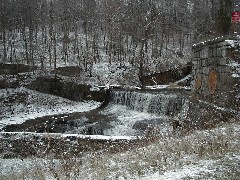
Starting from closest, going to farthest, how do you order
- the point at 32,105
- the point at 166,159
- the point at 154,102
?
the point at 166,159, the point at 154,102, the point at 32,105

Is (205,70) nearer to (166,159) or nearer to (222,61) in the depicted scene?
(222,61)

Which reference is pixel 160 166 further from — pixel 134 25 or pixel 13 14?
pixel 13 14

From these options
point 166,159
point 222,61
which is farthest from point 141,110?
point 166,159

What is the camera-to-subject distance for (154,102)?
1967 cm

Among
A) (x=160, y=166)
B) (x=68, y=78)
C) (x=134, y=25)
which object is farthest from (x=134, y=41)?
(x=160, y=166)

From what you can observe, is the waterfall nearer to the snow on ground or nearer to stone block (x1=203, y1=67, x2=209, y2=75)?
the snow on ground

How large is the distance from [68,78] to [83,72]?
3.71 m

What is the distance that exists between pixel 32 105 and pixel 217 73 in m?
18.9

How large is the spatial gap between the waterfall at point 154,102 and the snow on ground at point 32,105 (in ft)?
9.89

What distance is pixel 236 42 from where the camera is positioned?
830 centimetres

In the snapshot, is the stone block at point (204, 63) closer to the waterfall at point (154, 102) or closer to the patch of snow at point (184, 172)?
the patch of snow at point (184, 172)

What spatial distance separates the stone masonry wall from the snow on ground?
46.7ft

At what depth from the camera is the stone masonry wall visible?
840cm

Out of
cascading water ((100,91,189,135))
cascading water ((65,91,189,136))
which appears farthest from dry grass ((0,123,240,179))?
cascading water ((65,91,189,136))
